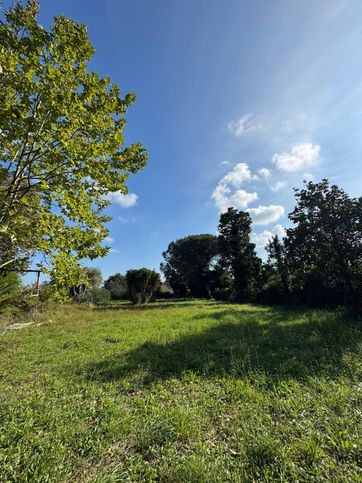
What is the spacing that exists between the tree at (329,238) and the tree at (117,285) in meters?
34.3

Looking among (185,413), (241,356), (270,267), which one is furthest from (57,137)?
(270,267)

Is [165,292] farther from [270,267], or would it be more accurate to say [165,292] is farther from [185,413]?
[185,413]

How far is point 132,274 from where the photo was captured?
23984 millimetres

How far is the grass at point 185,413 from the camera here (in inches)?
97.2

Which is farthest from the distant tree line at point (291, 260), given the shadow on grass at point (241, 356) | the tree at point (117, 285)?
the tree at point (117, 285)

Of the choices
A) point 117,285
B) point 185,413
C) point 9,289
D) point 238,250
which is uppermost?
point 238,250

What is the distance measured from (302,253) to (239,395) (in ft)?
34.5

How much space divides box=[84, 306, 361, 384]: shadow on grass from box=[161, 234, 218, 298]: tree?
1306 inches

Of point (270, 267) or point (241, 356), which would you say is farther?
point (270, 267)

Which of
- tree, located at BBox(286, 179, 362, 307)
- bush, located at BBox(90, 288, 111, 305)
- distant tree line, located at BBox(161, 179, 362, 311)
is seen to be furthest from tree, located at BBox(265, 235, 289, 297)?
bush, located at BBox(90, 288, 111, 305)

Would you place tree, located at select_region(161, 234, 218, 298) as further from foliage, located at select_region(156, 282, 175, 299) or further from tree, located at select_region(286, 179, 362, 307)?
tree, located at select_region(286, 179, 362, 307)

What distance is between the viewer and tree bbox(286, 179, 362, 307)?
11430 millimetres

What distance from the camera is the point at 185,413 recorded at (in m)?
3.47

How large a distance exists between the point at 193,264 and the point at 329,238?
32.4 metres
